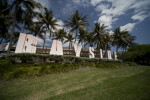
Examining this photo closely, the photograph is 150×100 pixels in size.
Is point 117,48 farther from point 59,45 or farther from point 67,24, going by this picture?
point 59,45

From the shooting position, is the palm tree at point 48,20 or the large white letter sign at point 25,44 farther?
the palm tree at point 48,20

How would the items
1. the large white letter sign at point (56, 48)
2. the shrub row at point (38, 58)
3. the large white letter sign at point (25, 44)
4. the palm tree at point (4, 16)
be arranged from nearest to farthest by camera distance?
1. the shrub row at point (38, 58)
2. the large white letter sign at point (25, 44)
3. the large white letter sign at point (56, 48)
4. the palm tree at point (4, 16)

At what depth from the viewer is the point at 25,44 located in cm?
796

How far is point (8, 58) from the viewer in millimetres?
6738

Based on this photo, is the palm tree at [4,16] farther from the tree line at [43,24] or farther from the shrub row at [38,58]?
the shrub row at [38,58]

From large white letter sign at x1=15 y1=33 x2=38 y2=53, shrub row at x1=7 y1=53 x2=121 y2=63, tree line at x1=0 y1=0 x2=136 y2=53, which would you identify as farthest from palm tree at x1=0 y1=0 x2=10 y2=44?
shrub row at x1=7 y1=53 x2=121 y2=63

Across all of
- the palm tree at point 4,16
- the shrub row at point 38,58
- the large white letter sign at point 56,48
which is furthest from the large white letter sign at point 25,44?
the palm tree at point 4,16

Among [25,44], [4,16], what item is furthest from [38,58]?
[4,16]

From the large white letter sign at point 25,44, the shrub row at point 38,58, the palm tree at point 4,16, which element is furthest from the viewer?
the palm tree at point 4,16

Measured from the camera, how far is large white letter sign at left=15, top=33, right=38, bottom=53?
7.59m

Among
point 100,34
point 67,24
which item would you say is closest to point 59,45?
point 67,24

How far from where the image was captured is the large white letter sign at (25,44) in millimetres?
7594

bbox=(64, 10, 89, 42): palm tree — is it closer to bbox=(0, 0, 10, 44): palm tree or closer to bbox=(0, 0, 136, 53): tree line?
bbox=(0, 0, 136, 53): tree line

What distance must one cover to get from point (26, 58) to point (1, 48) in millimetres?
25025
